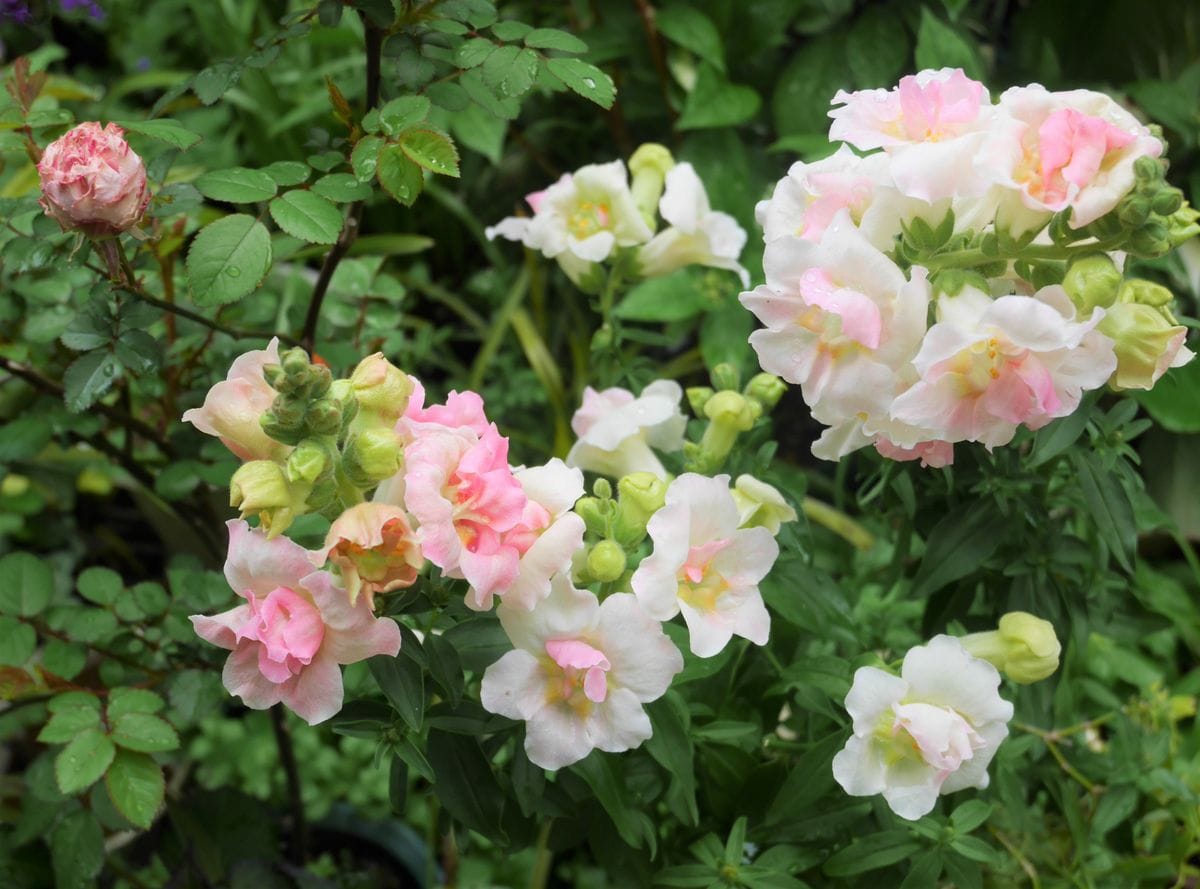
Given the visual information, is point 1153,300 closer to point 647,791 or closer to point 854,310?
point 854,310

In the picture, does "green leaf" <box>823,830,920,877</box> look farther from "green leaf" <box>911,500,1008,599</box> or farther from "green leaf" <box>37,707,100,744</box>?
"green leaf" <box>37,707,100,744</box>

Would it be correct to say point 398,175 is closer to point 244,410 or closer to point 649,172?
point 244,410

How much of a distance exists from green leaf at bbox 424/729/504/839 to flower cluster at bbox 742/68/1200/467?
349 millimetres

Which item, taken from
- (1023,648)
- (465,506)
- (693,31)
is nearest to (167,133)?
(465,506)

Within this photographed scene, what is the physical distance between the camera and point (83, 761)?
0.86 m

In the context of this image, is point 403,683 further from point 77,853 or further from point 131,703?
point 77,853

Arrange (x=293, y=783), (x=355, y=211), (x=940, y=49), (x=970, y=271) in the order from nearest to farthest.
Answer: (x=970, y=271), (x=355, y=211), (x=293, y=783), (x=940, y=49)

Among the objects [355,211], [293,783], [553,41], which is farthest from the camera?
[293,783]

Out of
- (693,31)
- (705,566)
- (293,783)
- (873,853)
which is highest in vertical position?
(705,566)

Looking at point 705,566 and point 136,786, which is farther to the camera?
point 136,786

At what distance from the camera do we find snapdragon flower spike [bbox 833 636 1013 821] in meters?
0.73

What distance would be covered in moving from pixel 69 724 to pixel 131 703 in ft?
0.15

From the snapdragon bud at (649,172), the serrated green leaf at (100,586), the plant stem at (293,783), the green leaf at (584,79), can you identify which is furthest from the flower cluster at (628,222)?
the plant stem at (293,783)

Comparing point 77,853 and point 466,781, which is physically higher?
point 466,781
